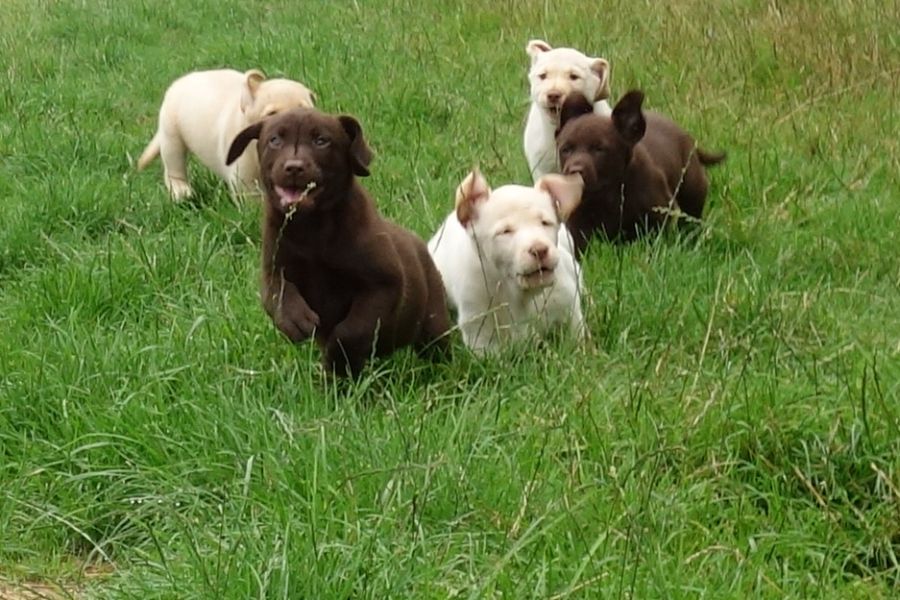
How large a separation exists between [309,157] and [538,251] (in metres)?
0.83

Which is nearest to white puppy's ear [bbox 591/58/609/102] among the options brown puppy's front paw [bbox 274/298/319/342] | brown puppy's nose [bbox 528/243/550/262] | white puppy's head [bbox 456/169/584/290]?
white puppy's head [bbox 456/169/584/290]

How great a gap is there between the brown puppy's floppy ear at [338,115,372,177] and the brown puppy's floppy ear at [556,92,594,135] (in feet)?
6.52

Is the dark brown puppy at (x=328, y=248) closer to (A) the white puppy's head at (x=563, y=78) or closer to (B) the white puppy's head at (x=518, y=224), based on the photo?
(B) the white puppy's head at (x=518, y=224)

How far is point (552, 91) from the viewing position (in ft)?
24.1

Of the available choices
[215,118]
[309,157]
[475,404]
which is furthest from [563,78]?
[475,404]

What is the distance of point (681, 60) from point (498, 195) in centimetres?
429

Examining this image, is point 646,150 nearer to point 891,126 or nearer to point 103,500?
point 891,126

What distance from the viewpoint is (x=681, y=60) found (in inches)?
366

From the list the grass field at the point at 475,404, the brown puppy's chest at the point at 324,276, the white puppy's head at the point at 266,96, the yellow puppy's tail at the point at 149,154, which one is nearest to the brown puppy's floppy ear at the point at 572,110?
the grass field at the point at 475,404

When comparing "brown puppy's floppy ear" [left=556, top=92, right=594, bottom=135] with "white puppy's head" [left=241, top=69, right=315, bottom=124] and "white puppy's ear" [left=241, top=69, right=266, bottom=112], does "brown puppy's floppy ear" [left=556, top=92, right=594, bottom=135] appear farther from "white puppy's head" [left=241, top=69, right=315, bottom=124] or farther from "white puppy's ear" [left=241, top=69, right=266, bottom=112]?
"white puppy's ear" [left=241, top=69, right=266, bottom=112]

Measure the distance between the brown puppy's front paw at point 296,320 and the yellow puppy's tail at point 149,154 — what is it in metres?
3.70

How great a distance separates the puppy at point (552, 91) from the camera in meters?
7.29

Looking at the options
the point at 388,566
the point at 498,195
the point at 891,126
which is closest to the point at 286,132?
the point at 498,195

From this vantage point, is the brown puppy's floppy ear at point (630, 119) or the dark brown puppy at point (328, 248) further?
the brown puppy's floppy ear at point (630, 119)
